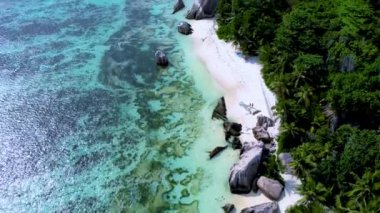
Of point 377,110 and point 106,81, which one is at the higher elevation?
point 377,110

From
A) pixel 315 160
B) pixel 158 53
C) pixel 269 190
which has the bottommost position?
pixel 158 53

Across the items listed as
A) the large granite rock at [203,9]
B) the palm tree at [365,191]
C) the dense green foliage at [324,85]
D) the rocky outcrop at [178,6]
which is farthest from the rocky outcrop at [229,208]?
the rocky outcrop at [178,6]

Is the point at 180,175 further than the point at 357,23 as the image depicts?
No

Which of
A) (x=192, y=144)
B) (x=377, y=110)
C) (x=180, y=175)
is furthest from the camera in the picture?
(x=192, y=144)

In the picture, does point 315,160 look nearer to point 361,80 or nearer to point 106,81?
point 361,80

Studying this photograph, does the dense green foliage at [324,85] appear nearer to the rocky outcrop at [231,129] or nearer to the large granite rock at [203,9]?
the rocky outcrop at [231,129]

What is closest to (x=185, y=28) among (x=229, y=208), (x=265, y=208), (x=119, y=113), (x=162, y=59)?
(x=162, y=59)

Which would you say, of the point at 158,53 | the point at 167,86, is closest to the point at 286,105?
the point at 167,86
